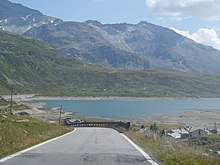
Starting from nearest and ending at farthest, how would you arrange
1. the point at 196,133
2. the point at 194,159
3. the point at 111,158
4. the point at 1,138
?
the point at 194,159
the point at 111,158
the point at 1,138
the point at 196,133

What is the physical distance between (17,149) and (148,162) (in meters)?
6.24

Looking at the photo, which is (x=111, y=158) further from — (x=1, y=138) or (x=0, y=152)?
(x=1, y=138)

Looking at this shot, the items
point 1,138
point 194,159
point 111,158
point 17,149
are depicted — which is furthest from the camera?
point 1,138

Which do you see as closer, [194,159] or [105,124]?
[194,159]

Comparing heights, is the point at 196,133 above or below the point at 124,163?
below

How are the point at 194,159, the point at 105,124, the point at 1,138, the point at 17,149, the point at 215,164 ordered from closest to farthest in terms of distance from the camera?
the point at 215,164, the point at 194,159, the point at 17,149, the point at 1,138, the point at 105,124

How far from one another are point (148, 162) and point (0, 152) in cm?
581

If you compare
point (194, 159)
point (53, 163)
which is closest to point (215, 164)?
point (194, 159)

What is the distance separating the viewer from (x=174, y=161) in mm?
13656

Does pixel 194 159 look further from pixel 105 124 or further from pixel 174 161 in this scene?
pixel 105 124

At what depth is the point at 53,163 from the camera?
1332cm

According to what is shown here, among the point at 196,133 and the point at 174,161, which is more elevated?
the point at 174,161

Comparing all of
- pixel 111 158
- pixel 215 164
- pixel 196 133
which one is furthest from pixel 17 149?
pixel 196 133

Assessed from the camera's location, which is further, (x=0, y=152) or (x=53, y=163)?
(x=0, y=152)
